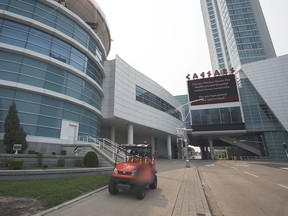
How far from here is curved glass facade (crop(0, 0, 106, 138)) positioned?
16.4m

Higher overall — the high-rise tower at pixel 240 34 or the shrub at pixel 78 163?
the high-rise tower at pixel 240 34

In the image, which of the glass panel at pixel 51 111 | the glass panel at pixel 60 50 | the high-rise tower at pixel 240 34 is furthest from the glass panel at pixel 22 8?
the high-rise tower at pixel 240 34

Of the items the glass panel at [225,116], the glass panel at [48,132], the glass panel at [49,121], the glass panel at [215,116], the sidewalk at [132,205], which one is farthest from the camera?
the glass panel at [215,116]

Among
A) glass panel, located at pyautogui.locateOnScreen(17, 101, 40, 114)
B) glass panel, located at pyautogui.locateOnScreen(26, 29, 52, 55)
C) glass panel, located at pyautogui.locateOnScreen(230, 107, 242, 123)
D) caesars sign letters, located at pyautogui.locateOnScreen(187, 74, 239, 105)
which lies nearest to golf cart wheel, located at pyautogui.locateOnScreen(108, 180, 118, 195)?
glass panel, located at pyautogui.locateOnScreen(17, 101, 40, 114)

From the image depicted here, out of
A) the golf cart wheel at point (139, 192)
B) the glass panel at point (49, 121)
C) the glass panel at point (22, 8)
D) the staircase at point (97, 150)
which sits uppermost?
the glass panel at point (22, 8)

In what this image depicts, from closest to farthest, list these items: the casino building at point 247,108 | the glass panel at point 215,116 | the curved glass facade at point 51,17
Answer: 1. the curved glass facade at point 51,17
2. the casino building at point 247,108
3. the glass panel at point 215,116

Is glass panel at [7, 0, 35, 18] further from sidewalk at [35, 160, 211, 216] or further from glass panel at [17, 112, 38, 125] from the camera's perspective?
sidewalk at [35, 160, 211, 216]

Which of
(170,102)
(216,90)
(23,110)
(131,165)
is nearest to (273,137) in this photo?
(216,90)

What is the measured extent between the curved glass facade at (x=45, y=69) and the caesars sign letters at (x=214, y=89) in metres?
34.8

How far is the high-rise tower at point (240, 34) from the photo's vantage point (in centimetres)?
7956

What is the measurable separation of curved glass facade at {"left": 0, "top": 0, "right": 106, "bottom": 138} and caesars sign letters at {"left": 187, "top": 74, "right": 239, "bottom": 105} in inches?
1372

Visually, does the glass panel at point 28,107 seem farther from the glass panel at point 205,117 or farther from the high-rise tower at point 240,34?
the high-rise tower at point 240,34

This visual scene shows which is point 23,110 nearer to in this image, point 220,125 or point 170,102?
point 170,102

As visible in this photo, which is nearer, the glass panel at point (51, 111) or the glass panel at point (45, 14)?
the glass panel at point (51, 111)
